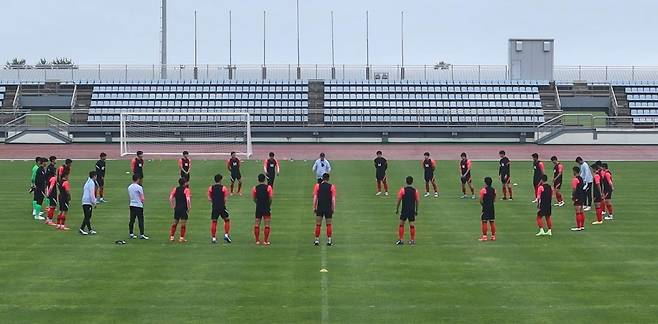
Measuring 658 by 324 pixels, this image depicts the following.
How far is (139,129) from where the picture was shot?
6125 centimetres

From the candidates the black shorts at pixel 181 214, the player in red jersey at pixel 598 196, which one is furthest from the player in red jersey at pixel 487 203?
the black shorts at pixel 181 214

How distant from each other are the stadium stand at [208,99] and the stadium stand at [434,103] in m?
2.62

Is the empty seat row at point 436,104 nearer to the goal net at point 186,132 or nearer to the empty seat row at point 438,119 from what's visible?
the empty seat row at point 438,119

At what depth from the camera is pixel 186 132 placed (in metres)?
62.2

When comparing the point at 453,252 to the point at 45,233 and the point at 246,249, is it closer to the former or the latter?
the point at 246,249

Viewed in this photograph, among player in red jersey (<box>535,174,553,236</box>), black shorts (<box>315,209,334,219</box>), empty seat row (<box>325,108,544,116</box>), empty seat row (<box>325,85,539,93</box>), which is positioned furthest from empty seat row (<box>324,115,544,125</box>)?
black shorts (<box>315,209,334,219</box>)

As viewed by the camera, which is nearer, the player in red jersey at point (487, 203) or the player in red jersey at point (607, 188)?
the player in red jersey at point (487, 203)

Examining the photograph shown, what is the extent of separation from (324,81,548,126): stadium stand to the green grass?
3665cm

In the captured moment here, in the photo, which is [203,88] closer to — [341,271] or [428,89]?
[428,89]

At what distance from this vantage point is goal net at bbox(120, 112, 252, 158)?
58.9 meters

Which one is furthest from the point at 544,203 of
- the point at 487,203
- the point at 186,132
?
the point at 186,132

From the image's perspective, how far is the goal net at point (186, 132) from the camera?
5891 cm

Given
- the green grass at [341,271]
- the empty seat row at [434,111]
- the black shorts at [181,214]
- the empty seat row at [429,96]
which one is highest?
the empty seat row at [429,96]

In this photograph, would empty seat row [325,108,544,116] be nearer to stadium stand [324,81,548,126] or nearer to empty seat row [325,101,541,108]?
stadium stand [324,81,548,126]
